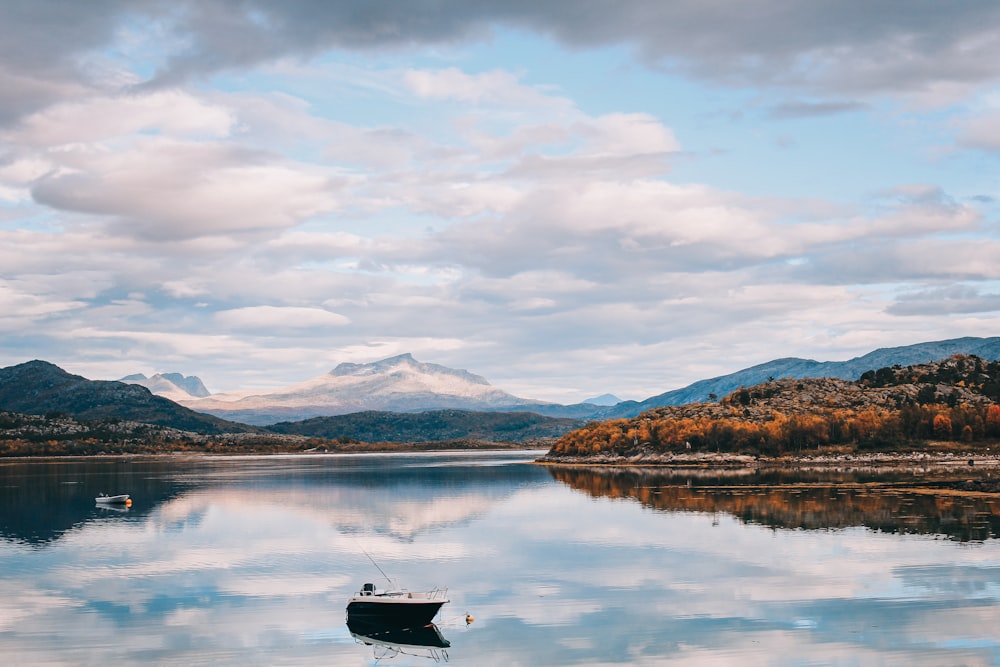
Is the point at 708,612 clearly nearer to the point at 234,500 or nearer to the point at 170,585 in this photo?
the point at 170,585

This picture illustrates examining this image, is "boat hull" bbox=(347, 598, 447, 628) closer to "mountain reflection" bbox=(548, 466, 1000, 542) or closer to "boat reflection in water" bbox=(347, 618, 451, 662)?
"boat reflection in water" bbox=(347, 618, 451, 662)

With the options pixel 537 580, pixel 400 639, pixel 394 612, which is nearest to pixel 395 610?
pixel 394 612

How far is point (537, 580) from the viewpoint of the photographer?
236ft

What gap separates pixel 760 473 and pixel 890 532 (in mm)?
106449

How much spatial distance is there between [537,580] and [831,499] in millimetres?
68695

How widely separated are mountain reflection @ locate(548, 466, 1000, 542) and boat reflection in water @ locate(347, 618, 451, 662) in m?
56.3

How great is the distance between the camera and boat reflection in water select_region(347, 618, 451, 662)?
51.4 m

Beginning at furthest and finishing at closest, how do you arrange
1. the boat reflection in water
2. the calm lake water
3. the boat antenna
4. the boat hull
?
1. the boat antenna
2. the boat hull
3. the boat reflection in water
4. the calm lake water

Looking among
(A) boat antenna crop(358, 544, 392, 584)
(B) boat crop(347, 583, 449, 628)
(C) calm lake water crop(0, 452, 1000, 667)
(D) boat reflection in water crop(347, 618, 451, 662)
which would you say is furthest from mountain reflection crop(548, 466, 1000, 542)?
(D) boat reflection in water crop(347, 618, 451, 662)

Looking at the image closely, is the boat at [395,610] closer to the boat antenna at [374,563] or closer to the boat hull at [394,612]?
the boat hull at [394,612]

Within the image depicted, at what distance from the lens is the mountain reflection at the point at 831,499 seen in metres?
98.6

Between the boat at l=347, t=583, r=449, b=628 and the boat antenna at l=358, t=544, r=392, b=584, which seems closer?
the boat at l=347, t=583, r=449, b=628

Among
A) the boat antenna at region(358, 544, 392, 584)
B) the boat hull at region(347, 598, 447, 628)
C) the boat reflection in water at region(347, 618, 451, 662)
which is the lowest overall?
the boat reflection in water at region(347, 618, 451, 662)

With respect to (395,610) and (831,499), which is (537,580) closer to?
(395,610)
